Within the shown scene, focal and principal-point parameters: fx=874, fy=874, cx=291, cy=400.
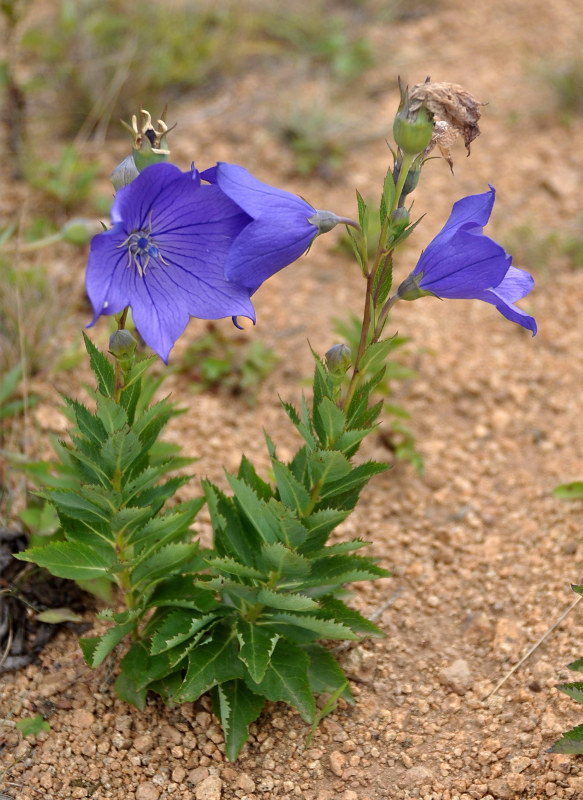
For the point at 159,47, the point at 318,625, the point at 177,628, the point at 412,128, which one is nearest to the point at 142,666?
the point at 177,628

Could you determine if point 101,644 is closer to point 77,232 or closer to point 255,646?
point 255,646

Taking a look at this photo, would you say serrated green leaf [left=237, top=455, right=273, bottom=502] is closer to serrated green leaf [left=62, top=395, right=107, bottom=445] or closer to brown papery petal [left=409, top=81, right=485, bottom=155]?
serrated green leaf [left=62, top=395, right=107, bottom=445]

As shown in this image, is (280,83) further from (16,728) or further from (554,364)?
(16,728)

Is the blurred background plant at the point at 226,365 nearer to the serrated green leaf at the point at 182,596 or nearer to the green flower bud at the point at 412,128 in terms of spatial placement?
the serrated green leaf at the point at 182,596

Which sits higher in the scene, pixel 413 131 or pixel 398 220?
pixel 413 131

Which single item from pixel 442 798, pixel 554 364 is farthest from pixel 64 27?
pixel 442 798

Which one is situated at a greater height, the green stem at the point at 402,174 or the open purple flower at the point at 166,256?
the green stem at the point at 402,174

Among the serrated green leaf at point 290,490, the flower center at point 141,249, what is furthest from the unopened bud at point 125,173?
the serrated green leaf at point 290,490

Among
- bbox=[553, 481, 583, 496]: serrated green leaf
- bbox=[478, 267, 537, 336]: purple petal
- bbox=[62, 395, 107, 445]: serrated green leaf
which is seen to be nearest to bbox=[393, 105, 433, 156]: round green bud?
bbox=[478, 267, 537, 336]: purple petal
